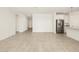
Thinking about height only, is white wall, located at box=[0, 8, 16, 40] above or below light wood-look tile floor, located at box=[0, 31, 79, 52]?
above

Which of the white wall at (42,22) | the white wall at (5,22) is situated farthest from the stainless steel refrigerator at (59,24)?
the white wall at (5,22)

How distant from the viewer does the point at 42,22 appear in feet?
44.6

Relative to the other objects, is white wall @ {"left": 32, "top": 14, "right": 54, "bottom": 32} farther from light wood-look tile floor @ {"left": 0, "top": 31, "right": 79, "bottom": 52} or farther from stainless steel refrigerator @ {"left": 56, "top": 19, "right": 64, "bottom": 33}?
light wood-look tile floor @ {"left": 0, "top": 31, "right": 79, "bottom": 52}

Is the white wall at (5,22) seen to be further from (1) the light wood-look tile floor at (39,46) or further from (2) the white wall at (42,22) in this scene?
(2) the white wall at (42,22)

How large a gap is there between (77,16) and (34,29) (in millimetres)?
6528

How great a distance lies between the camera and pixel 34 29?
13.5m

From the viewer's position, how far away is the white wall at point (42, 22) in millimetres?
13459

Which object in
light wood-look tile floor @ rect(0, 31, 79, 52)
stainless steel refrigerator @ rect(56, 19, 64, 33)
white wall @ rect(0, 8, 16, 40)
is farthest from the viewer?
stainless steel refrigerator @ rect(56, 19, 64, 33)

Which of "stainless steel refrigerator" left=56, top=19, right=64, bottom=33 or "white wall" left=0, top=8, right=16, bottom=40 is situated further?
"stainless steel refrigerator" left=56, top=19, right=64, bottom=33

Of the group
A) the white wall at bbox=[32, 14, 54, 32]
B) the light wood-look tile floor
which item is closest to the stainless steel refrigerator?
the white wall at bbox=[32, 14, 54, 32]

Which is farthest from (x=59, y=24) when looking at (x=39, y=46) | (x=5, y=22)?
(x=39, y=46)

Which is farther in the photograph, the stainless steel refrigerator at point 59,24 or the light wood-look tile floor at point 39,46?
the stainless steel refrigerator at point 59,24

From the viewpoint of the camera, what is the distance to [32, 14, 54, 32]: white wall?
13.5 meters
